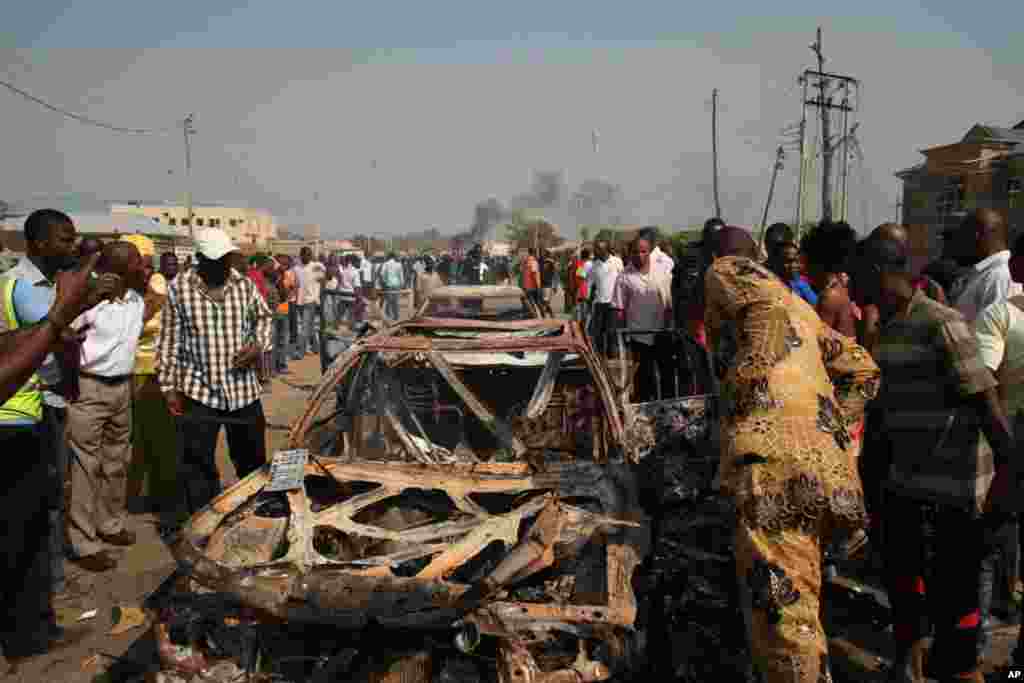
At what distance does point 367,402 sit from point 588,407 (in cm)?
146

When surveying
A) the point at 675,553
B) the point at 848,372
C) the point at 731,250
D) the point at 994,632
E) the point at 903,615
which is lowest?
the point at 994,632

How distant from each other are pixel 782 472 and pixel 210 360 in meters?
3.51

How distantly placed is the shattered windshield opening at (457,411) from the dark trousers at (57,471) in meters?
1.42

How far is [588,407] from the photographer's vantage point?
4602mm

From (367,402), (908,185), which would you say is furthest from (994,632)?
(908,185)

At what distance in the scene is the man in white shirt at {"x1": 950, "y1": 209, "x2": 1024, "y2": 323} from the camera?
3.65m

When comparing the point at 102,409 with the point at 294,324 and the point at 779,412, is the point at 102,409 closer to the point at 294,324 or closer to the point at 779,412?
the point at 779,412

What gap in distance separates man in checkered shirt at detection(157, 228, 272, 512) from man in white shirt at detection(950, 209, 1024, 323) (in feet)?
14.0

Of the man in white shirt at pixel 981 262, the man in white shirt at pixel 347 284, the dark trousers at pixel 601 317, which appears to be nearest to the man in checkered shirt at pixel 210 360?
the man in white shirt at pixel 981 262

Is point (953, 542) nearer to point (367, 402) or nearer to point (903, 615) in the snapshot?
point (903, 615)

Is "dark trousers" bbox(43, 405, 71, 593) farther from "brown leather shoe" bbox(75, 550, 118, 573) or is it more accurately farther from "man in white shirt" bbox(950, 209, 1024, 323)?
"man in white shirt" bbox(950, 209, 1024, 323)

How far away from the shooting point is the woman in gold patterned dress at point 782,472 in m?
2.30

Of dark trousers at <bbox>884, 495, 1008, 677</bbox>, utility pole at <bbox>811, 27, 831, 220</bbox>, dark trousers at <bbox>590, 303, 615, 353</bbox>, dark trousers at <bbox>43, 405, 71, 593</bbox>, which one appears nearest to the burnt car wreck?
dark trousers at <bbox>884, 495, 1008, 677</bbox>

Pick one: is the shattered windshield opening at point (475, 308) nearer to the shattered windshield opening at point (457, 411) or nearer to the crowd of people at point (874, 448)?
the shattered windshield opening at point (457, 411)
